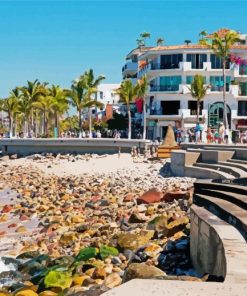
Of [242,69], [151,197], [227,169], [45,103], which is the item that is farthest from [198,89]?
[151,197]

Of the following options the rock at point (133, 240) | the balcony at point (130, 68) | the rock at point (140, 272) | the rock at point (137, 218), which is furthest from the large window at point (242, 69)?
the rock at point (140, 272)

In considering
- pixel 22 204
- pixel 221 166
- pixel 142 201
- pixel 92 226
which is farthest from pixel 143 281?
pixel 22 204

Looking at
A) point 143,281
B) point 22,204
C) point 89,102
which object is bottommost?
point 22,204

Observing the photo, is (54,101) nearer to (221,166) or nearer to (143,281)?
(221,166)

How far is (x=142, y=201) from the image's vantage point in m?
20.2

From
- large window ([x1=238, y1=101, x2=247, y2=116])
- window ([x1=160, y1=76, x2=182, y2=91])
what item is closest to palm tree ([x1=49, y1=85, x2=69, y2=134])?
window ([x1=160, y1=76, x2=182, y2=91])

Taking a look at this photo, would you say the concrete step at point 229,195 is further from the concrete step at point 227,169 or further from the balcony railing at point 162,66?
the balcony railing at point 162,66

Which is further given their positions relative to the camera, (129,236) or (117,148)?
(117,148)

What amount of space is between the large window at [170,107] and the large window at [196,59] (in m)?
4.20

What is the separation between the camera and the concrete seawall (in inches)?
1722

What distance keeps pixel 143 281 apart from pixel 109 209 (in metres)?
14.1

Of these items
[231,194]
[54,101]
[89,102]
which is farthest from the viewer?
[54,101]

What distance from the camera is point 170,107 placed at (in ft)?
193

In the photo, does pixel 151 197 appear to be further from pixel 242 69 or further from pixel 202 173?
pixel 242 69
